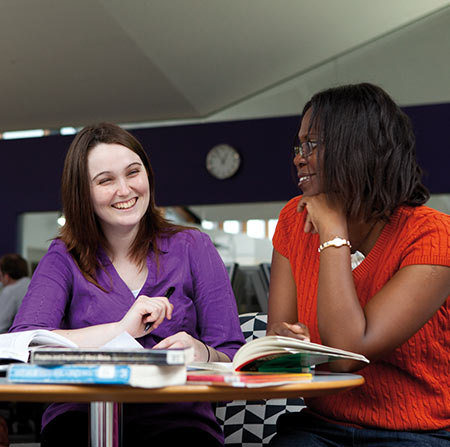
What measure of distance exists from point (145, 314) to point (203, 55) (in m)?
5.09

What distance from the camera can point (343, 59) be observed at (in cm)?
677

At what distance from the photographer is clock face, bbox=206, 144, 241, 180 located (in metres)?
7.35

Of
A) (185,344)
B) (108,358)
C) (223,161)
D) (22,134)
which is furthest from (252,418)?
(22,134)

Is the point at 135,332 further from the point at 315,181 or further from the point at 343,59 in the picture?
the point at 343,59

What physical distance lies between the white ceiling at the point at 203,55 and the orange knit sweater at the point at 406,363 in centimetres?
422

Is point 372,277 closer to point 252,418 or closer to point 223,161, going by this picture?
point 252,418

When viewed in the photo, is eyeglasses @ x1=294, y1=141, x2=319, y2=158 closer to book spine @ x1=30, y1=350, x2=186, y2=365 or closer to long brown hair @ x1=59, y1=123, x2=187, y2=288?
long brown hair @ x1=59, y1=123, x2=187, y2=288

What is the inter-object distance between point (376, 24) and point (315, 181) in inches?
209

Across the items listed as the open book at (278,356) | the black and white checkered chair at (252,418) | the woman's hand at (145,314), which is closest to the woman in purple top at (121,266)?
the woman's hand at (145,314)

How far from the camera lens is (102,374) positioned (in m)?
0.86

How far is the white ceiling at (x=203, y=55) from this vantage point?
5359mm

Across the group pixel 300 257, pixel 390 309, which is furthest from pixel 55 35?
pixel 390 309

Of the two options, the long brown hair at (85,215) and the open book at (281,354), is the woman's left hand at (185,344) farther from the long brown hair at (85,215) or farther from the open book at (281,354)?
the long brown hair at (85,215)

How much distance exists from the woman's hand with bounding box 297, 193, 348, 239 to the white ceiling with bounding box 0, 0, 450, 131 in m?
4.12
